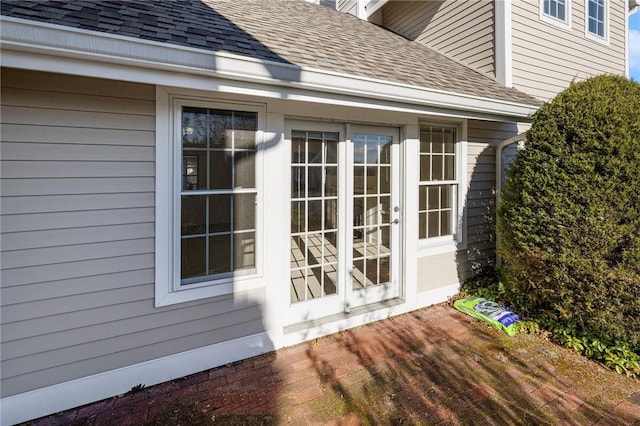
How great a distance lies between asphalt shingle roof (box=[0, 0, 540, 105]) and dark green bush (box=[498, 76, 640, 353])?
1008 mm

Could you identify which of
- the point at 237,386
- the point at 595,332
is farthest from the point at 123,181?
the point at 595,332

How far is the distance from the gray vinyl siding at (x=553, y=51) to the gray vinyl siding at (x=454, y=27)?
1.18 ft

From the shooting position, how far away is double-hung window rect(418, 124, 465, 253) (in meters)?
4.08

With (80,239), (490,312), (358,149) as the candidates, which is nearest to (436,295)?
(490,312)

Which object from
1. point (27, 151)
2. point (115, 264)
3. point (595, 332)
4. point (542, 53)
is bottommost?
point (595, 332)

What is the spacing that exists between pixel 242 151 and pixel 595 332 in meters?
3.78

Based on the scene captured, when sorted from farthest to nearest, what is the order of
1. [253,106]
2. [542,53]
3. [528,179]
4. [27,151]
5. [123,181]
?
[542,53], [528,179], [253,106], [123,181], [27,151]

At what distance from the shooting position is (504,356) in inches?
119

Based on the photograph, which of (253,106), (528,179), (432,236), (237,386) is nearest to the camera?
(237,386)

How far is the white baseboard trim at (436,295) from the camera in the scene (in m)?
4.05

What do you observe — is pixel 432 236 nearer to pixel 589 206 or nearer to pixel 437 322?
pixel 437 322

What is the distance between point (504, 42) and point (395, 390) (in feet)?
15.6

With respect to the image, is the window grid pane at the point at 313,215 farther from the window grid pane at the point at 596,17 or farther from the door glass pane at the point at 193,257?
the window grid pane at the point at 596,17

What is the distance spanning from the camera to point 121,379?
8.31 feet
